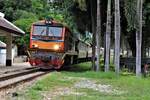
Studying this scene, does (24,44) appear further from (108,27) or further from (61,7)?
(108,27)

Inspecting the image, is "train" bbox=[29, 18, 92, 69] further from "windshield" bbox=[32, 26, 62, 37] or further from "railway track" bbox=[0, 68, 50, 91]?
"railway track" bbox=[0, 68, 50, 91]

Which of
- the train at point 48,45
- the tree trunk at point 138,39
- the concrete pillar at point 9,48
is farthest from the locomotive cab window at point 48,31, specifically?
the tree trunk at point 138,39

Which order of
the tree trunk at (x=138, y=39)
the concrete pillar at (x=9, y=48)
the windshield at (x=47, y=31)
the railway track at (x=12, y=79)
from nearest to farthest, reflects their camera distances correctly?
the railway track at (x=12, y=79) < the tree trunk at (x=138, y=39) < the windshield at (x=47, y=31) < the concrete pillar at (x=9, y=48)

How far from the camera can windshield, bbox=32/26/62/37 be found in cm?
3788

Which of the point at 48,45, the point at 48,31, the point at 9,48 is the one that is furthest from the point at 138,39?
the point at 9,48

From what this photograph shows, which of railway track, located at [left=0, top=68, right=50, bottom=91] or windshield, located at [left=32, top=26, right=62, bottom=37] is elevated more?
windshield, located at [left=32, top=26, right=62, bottom=37]

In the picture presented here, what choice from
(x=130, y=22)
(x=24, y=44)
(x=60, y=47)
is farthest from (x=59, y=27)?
(x=24, y=44)

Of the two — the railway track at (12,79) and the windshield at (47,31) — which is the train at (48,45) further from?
the railway track at (12,79)

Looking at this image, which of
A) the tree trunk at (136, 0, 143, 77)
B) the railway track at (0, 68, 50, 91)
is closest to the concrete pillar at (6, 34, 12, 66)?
the railway track at (0, 68, 50, 91)

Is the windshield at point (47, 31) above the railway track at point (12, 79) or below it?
above

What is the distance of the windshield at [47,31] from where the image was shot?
37.9 meters

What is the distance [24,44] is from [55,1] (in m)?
23.5

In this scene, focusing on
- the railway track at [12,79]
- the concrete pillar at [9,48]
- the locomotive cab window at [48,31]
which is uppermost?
the locomotive cab window at [48,31]

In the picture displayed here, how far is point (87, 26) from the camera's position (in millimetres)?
48000
